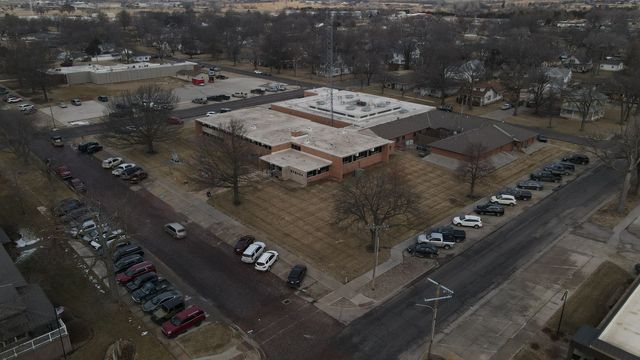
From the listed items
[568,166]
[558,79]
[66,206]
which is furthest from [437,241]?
[558,79]

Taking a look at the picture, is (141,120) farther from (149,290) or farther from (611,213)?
(611,213)

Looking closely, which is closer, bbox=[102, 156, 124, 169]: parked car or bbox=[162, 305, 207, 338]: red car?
bbox=[162, 305, 207, 338]: red car

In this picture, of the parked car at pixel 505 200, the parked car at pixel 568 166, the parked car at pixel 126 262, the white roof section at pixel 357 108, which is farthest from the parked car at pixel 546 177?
the parked car at pixel 126 262

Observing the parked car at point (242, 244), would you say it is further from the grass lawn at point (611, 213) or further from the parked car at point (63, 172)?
the grass lawn at point (611, 213)

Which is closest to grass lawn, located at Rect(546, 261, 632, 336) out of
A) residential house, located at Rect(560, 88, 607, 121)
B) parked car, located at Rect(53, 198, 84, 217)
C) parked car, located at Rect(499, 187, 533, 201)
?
parked car, located at Rect(499, 187, 533, 201)

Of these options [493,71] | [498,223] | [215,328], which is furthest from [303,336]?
[493,71]

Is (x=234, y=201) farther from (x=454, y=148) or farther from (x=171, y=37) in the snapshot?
(x=171, y=37)

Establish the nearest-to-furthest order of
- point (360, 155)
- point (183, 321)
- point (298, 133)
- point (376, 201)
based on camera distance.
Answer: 1. point (183, 321)
2. point (376, 201)
3. point (360, 155)
4. point (298, 133)

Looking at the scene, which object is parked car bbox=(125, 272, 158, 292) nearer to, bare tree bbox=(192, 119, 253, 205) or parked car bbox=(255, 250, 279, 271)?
parked car bbox=(255, 250, 279, 271)
